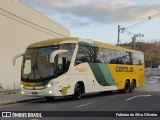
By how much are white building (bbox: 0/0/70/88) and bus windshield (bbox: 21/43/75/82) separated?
26.0 feet

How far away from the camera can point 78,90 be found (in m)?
23.3

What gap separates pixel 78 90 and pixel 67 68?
1.88 meters

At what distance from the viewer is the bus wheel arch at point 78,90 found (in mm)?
23031

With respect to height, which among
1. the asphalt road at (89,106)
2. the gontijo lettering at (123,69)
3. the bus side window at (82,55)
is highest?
the bus side window at (82,55)

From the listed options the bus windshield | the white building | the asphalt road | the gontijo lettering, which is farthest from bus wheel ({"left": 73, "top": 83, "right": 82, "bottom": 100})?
the white building

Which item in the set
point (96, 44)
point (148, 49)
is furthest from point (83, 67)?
point (148, 49)

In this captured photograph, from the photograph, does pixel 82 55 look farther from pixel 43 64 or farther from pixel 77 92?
pixel 43 64

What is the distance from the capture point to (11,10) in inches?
1224

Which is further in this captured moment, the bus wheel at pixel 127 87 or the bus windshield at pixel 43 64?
the bus wheel at pixel 127 87

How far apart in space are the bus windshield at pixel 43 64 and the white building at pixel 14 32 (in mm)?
7913

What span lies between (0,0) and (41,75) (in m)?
10.0

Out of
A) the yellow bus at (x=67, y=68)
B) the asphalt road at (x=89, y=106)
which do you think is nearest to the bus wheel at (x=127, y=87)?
the yellow bus at (x=67, y=68)

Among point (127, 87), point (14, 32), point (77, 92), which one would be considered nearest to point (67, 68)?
point (77, 92)

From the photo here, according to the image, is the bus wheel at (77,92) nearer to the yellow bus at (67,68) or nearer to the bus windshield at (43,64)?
the yellow bus at (67,68)
